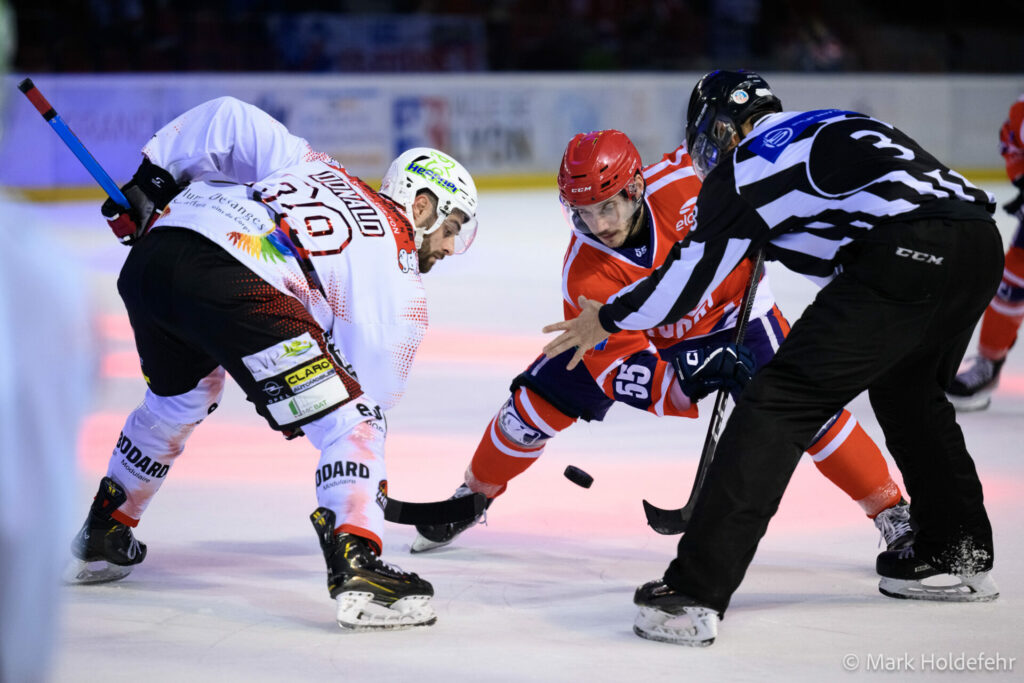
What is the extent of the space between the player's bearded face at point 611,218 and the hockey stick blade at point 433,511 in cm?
70

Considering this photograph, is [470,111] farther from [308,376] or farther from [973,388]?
[308,376]

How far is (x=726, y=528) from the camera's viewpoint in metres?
2.45

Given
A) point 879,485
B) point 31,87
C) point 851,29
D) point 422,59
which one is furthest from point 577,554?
point 851,29

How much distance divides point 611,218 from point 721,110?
0.48m

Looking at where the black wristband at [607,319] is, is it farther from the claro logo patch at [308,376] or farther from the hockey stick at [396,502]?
the hockey stick at [396,502]

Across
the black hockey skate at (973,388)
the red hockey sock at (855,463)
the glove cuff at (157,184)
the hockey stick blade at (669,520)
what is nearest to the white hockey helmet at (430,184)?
the glove cuff at (157,184)

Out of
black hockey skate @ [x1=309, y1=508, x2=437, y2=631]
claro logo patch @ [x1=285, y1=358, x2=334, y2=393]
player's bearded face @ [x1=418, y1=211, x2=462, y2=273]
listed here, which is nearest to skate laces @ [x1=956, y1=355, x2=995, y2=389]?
player's bearded face @ [x1=418, y1=211, x2=462, y2=273]

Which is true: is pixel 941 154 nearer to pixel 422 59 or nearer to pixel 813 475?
pixel 422 59

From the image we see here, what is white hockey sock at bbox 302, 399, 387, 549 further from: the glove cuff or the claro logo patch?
the glove cuff

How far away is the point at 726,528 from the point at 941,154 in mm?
12608

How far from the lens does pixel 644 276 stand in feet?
10.7

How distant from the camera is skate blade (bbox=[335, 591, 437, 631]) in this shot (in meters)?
2.56

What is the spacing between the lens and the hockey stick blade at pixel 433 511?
3.04m

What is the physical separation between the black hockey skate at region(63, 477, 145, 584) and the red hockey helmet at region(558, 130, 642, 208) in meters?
1.22
